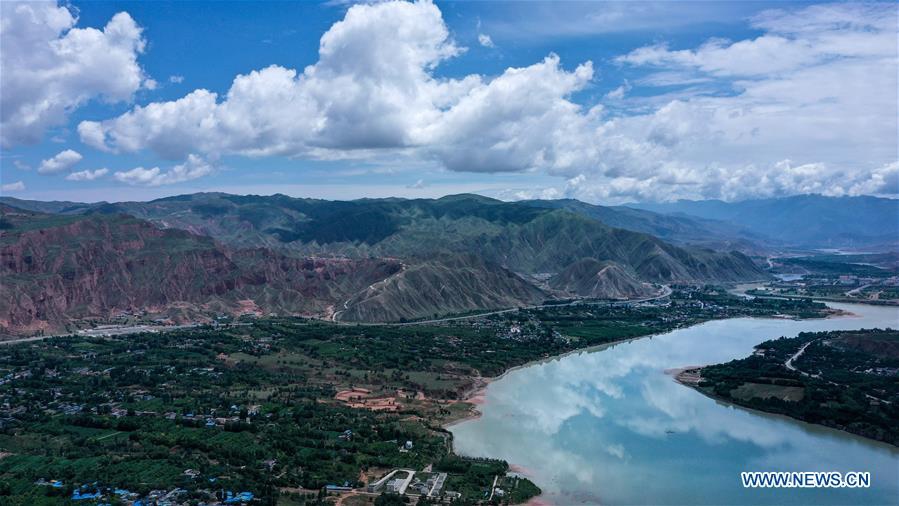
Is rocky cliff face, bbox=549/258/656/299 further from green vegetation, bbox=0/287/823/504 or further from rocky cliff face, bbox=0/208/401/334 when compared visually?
rocky cliff face, bbox=0/208/401/334

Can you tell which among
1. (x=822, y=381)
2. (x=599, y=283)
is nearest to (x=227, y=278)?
(x=599, y=283)

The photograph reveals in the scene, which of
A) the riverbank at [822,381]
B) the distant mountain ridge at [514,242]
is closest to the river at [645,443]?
the riverbank at [822,381]

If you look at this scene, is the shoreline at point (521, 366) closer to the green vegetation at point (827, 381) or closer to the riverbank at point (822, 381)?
the riverbank at point (822, 381)

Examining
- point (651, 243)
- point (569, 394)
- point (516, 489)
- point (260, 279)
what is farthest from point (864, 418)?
point (651, 243)

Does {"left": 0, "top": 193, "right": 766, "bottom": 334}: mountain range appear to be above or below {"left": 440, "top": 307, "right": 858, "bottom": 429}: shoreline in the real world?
above

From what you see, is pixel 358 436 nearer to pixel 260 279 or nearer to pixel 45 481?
pixel 45 481

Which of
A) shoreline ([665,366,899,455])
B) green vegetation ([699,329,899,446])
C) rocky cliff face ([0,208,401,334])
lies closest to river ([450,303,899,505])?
shoreline ([665,366,899,455])

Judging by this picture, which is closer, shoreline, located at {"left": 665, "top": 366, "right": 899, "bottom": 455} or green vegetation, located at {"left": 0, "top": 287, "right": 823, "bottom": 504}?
green vegetation, located at {"left": 0, "top": 287, "right": 823, "bottom": 504}
